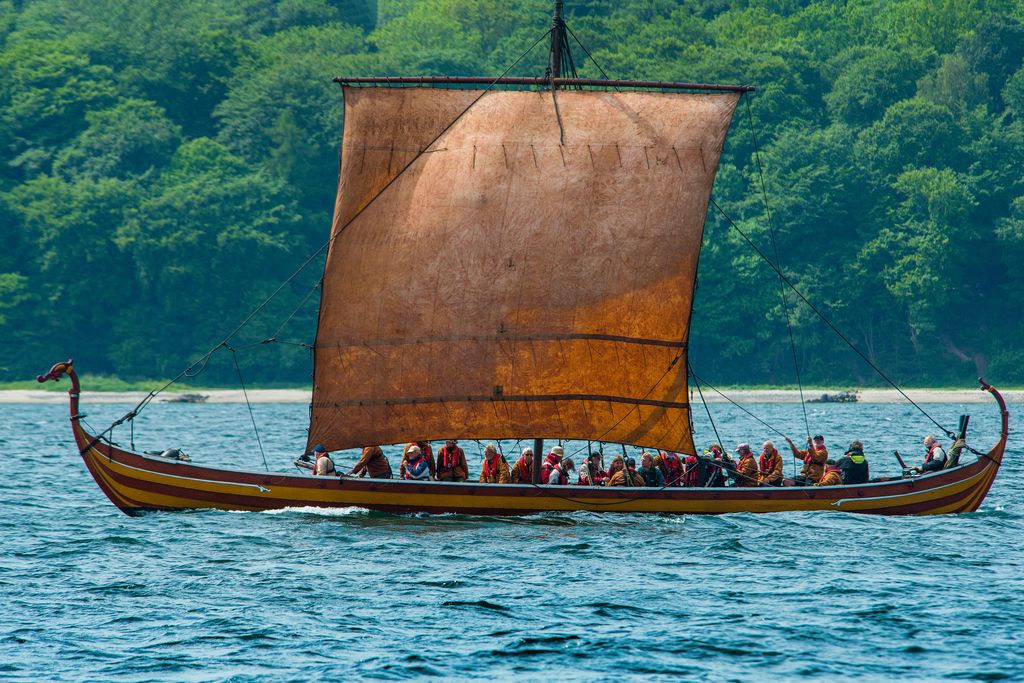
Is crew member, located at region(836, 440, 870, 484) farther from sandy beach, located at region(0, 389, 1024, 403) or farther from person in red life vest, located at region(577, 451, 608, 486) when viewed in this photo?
sandy beach, located at region(0, 389, 1024, 403)

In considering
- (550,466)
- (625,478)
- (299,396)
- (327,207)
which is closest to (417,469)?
(550,466)

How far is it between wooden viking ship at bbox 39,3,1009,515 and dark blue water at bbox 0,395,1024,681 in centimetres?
87

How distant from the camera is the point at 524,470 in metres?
36.1

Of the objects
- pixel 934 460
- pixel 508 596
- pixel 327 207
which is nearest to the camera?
pixel 508 596

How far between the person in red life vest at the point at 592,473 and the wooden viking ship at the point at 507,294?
3.99ft

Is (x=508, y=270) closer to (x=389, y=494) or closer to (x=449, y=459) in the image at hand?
(x=449, y=459)

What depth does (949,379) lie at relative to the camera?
110438 millimetres

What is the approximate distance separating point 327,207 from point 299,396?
19.2 m

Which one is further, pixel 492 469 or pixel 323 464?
pixel 492 469

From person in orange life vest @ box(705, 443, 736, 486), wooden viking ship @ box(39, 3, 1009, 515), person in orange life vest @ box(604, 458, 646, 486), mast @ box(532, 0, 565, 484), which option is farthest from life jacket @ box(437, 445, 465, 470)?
person in orange life vest @ box(705, 443, 736, 486)

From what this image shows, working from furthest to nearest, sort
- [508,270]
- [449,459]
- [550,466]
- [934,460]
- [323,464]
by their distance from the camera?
[934,460]
[550,466]
[508,270]
[449,459]
[323,464]

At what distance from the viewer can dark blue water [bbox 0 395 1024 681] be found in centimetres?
2275

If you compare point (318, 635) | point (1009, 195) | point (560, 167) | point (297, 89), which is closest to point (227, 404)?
point (297, 89)

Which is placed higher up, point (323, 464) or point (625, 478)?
point (323, 464)
